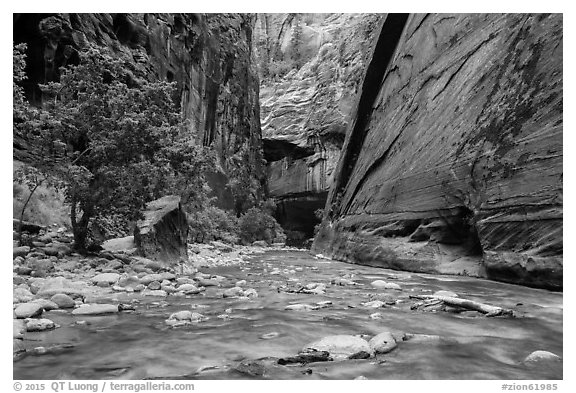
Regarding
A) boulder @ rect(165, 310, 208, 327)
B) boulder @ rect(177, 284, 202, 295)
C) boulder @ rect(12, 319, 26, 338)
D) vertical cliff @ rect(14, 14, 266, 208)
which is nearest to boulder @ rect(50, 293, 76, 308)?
boulder @ rect(12, 319, 26, 338)

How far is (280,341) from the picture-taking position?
3266 millimetres

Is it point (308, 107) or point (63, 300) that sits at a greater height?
point (308, 107)

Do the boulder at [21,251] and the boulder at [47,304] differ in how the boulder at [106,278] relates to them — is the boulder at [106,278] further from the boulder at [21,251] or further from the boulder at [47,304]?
the boulder at [47,304]

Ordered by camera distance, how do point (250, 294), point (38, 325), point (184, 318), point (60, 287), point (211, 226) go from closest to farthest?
1. point (38, 325)
2. point (184, 318)
3. point (60, 287)
4. point (250, 294)
5. point (211, 226)

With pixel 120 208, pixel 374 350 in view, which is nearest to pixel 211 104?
pixel 120 208

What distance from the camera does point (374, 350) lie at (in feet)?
9.57

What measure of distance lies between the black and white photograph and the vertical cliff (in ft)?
0.56

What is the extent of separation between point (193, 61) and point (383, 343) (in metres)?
28.9

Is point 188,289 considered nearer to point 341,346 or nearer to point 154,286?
point 154,286

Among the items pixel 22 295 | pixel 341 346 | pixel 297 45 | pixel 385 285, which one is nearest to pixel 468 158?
pixel 385 285

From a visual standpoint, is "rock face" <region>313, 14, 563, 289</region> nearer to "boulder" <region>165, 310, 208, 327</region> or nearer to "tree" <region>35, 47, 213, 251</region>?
"boulder" <region>165, 310, 208, 327</region>

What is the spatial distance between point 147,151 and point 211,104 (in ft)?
79.4

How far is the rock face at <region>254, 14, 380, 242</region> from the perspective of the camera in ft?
135
